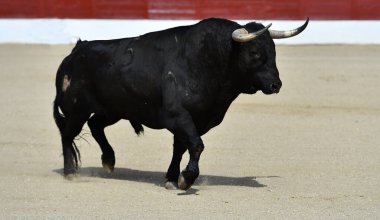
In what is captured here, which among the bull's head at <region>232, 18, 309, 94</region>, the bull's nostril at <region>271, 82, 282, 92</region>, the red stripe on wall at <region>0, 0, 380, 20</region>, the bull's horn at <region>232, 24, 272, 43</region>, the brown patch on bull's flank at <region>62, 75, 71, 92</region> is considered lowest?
the red stripe on wall at <region>0, 0, 380, 20</region>

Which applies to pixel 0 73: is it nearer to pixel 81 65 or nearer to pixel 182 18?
pixel 182 18

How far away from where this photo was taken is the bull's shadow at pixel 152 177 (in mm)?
8781

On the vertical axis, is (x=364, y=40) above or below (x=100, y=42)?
below

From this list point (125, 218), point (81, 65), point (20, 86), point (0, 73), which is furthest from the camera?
point (0, 73)

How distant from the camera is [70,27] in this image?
18250 millimetres

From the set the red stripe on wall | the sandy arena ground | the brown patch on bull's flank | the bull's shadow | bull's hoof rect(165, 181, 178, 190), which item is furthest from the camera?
the red stripe on wall

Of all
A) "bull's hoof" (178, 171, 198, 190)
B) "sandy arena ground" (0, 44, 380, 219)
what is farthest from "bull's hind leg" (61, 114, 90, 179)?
"bull's hoof" (178, 171, 198, 190)

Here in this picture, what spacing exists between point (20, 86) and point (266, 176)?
617 centimetres

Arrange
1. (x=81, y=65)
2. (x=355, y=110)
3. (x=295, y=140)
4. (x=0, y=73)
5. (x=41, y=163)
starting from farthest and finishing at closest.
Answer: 1. (x=0, y=73)
2. (x=355, y=110)
3. (x=295, y=140)
4. (x=41, y=163)
5. (x=81, y=65)

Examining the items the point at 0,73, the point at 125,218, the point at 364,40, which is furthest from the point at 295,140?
the point at 364,40

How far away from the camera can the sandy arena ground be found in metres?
7.73

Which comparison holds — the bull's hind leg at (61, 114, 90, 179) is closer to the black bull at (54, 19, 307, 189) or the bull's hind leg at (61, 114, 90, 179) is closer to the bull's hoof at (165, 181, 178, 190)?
the black bull at (54, 19, 307, 189)

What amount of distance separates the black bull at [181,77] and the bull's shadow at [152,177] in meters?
0.27

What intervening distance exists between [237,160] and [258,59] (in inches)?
69.3
